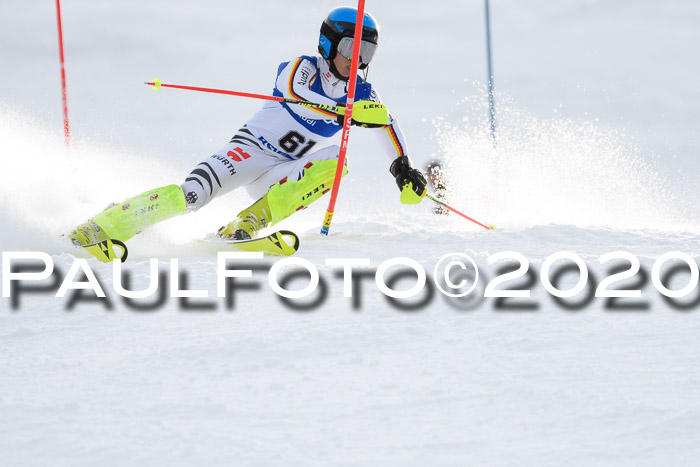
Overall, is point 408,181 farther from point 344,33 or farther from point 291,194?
point 344,33

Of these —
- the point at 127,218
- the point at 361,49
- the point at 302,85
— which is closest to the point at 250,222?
the point at 127,218

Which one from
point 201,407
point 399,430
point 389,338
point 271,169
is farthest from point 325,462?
point 271,169

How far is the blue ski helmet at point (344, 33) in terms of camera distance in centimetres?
441

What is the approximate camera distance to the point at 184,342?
244 cm

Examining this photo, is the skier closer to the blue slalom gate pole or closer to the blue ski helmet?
the blue ski helmet

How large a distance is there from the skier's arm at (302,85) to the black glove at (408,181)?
23.1 inches

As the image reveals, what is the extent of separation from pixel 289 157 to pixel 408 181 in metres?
0.78

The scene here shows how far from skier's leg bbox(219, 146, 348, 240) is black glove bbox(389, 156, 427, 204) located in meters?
0.43

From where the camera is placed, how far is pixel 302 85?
4.36 metres

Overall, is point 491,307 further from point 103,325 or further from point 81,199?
point 81,199

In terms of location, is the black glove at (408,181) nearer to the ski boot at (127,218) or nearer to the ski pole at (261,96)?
the ski pole at (261,96)

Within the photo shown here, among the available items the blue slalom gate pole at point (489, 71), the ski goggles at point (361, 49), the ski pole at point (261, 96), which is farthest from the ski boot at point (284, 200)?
the blue slalom gate pole at point (489, 71)
